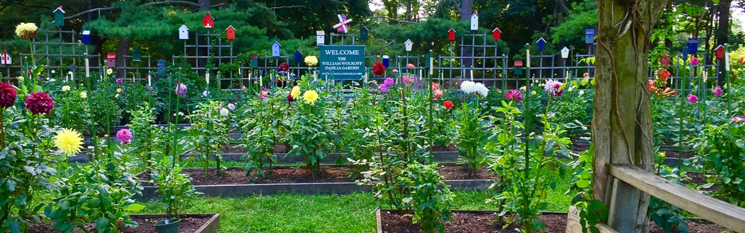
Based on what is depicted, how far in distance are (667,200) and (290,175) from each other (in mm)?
3718

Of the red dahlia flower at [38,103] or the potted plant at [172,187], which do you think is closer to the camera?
the red dahlia flower at [38,103]

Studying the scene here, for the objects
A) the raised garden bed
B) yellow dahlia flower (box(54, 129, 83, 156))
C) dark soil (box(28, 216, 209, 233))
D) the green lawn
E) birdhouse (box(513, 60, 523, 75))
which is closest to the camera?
yellow dahlia flower (box(54, 129, 83, 156))

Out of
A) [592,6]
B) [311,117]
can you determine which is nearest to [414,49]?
[592,6]

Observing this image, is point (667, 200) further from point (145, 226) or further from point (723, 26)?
point (723, 26)

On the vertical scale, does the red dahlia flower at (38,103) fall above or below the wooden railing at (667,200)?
above

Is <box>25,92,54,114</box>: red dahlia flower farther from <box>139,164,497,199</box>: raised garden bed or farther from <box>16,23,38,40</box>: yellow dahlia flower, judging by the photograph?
<box>139,164,497,199</box>: raised garden bed

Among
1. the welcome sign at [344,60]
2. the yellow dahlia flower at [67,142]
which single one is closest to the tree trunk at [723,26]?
the welcome sign at [344,60]

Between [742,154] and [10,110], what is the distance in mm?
3821

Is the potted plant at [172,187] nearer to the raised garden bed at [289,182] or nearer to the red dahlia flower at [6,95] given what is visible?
the red dahlia flower at [6,95]

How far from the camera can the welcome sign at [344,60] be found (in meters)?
10.4

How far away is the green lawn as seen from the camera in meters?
3.68

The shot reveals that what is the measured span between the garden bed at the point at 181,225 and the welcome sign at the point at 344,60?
7.00 metres

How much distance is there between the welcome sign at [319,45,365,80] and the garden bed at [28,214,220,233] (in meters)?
7.00

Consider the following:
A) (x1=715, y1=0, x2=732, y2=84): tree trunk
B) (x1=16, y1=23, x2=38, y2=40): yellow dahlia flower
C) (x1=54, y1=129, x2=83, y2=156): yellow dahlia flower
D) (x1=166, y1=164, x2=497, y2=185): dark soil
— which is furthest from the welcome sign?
(x1=715, y1=0, x2=732, y2=84): tree trunk
